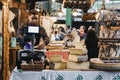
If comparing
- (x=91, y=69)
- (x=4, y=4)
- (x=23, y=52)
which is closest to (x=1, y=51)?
(x=4, y=4)

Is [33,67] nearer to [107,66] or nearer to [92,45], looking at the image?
[107,66]

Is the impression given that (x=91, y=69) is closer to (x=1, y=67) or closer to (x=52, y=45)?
(x=52, y=45)

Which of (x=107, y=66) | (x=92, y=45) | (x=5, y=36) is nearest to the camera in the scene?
(x=107, y=66)

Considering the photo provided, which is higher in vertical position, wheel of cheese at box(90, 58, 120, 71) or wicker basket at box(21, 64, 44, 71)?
wheel of cheese at box(90, 58, 120, 71)

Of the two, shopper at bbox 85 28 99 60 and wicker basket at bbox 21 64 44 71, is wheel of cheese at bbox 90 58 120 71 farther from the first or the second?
shopper at bbox 85 28 99 60

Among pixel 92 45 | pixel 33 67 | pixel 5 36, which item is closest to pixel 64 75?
pixel 33 67

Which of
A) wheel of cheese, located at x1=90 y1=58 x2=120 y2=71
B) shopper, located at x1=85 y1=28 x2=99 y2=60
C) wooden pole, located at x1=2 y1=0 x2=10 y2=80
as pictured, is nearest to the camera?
wheel of cheese, located at x1=90 y1=58 x2=120 y2=71

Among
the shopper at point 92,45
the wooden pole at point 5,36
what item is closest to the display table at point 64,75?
the shopper at point 92,45

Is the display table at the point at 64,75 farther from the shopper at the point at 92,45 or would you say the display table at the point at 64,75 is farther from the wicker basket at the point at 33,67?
the shopper at the point at 92,45

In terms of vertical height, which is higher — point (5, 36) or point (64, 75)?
point (5, 36)

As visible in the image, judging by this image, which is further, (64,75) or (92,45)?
(92,45)

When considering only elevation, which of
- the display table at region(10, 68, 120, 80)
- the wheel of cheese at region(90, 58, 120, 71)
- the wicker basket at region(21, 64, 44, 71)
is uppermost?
the wheel of cheese at region(90, 58, 120, 71)

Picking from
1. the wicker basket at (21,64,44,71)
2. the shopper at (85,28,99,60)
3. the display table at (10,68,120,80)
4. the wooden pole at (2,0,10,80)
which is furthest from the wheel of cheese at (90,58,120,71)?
the wooden pole at (2,0,10,80)

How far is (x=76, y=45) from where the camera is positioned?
5.55m
